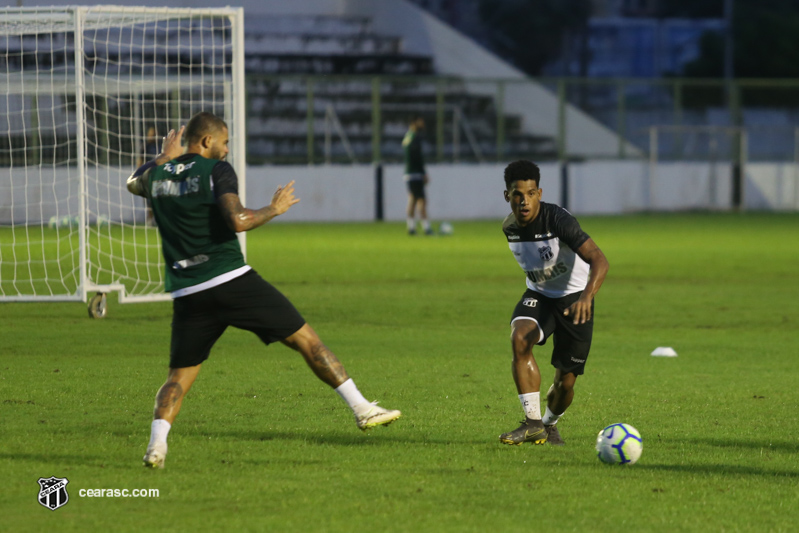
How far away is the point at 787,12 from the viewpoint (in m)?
51.7

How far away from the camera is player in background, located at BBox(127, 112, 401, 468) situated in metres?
5.44

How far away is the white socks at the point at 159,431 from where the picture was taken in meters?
5.36

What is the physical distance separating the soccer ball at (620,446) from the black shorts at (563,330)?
0.57m

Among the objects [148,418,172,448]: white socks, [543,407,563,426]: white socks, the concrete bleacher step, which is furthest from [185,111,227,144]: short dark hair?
the concrete bleacher step

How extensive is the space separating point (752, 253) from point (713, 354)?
34.0 ft

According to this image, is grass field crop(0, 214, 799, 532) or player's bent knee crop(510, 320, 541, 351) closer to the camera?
grass field crop(0, 214, 799, 532)

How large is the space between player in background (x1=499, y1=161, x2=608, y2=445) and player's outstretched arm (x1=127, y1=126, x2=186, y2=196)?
1731 millimetres

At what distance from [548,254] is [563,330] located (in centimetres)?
40

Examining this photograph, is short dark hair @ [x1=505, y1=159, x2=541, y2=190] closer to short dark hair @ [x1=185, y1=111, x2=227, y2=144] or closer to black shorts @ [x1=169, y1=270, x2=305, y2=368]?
black shorts @ [x1=169, y1=270, x2=305, y2=368]

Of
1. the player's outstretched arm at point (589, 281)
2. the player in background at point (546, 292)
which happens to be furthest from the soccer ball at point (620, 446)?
the player's outstretched arm at point (589, 281)

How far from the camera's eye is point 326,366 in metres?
5.78

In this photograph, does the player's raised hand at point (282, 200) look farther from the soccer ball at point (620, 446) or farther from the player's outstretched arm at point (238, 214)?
the soccer ball at point (620, 446)

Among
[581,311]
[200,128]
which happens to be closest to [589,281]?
[581,311]

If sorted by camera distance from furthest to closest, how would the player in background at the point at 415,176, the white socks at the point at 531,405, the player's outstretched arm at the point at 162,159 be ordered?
1. the player in background at the point at 415,176
2. the white socks at the point at 531,405
3. the player's outstretched arm at the point at 162,159
